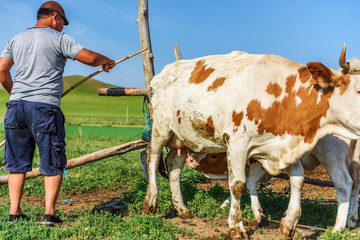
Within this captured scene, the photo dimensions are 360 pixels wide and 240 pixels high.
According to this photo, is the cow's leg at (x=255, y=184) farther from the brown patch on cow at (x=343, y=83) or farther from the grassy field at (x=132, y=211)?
the brown patch on cow at (x=343, y=83)

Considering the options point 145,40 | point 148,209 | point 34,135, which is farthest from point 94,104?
point 34,135

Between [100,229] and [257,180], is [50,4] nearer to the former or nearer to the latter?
[100,229]

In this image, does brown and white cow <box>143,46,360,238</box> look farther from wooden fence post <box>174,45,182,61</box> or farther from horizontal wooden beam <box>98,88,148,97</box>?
wooden fence post <box>174,45,182,61</box>

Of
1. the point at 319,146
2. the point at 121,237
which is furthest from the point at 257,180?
the point at 121,237

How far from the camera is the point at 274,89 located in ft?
16.8

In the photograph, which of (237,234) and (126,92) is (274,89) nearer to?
(237,234)

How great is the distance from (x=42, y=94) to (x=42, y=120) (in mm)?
326

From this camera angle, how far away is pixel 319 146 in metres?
5.55

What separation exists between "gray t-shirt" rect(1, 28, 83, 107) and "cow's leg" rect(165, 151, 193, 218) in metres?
2.28

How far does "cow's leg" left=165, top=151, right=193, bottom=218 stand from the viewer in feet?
21.0

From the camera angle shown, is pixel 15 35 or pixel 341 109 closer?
pixel 341 109

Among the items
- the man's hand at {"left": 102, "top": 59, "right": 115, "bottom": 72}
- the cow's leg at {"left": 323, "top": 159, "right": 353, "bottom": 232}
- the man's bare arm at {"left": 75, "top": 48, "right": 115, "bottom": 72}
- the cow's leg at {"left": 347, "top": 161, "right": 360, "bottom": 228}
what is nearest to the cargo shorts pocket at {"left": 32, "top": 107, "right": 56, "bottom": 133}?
the man's bare arm at {"left": 75, "top": 48, "right": 115, "bottom": 72}

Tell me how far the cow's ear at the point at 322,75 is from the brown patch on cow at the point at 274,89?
1.47ft

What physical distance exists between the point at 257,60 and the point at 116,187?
461 centimetres
